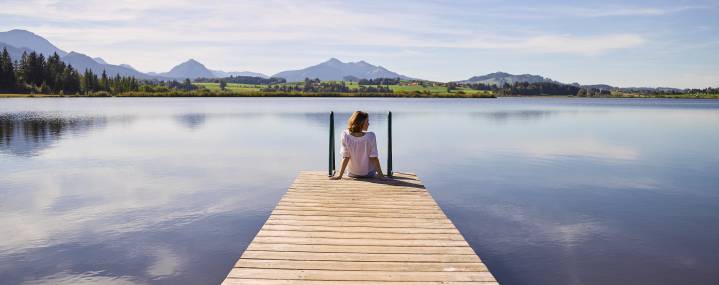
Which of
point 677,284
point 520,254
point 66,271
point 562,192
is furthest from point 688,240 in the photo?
point 66,271

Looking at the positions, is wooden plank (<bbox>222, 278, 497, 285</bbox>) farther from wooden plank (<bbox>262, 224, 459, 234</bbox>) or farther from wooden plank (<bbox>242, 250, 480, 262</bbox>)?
wooden plank (<bbox>262, 224, 459, 234</bbox>)

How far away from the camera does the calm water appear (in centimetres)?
981

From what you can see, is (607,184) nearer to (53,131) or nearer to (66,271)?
(66,271)

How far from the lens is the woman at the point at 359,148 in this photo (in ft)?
40.8

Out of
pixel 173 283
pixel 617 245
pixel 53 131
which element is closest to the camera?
pixel 173 283

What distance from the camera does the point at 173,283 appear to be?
29.1 feet

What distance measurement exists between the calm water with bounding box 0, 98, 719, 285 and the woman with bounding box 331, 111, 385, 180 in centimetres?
277

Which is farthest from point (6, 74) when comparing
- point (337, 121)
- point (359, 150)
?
point (359, 150)

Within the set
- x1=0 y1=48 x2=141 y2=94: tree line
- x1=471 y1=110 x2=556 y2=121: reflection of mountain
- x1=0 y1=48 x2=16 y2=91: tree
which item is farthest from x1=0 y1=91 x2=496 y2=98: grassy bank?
x1=471 y1=110 x2=556 y2=121: reflection of mountain

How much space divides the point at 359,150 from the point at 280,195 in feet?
14.8

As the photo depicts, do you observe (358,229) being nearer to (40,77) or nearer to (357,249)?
(357,249)

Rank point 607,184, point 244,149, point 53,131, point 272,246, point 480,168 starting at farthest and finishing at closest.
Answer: point 53,131
point 244,149
point 480,168
point 607,184
point 272,246

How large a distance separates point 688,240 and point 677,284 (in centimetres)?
340

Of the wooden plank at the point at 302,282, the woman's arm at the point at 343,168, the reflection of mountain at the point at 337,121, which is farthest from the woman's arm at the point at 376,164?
the reflection of mountain at the point at 337,121
